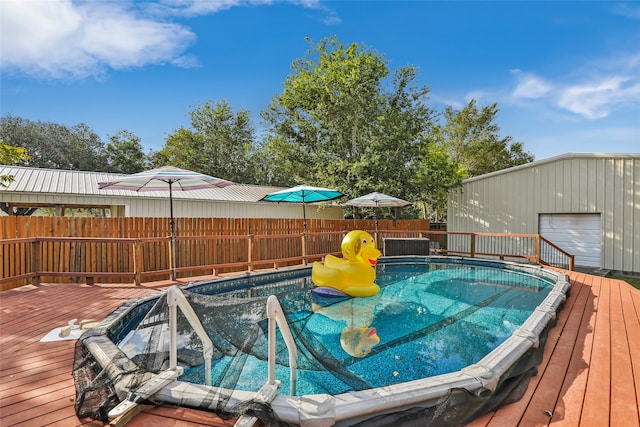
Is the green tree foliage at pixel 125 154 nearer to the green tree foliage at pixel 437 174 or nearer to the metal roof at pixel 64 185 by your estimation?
the metal roof at pixel 64 185

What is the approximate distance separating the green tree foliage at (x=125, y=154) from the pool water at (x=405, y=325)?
987 inches

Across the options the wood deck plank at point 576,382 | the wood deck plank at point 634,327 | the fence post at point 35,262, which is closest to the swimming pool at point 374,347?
the wood deck plank at point 576,382

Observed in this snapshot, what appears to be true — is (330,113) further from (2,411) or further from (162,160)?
(162,160)

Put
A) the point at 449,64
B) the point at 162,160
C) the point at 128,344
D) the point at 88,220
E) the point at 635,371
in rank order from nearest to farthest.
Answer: the point at 635,371
the point at 128,344
the point at 88,220
the point at 449,64
the point at 162,160

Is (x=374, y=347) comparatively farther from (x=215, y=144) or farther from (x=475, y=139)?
(x=475, y=139)

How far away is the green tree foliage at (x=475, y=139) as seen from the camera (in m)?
23.5

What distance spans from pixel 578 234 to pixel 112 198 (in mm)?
17114

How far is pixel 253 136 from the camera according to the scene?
26312 mm

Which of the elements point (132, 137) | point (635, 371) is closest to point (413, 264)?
point (635, 371)

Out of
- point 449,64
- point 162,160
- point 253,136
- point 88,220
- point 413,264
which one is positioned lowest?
point 413,264

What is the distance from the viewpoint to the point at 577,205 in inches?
414

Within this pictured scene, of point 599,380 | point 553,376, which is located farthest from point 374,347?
point 599,380

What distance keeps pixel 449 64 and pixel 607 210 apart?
37.6 feet

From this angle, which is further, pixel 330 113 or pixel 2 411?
pixel 330 113
